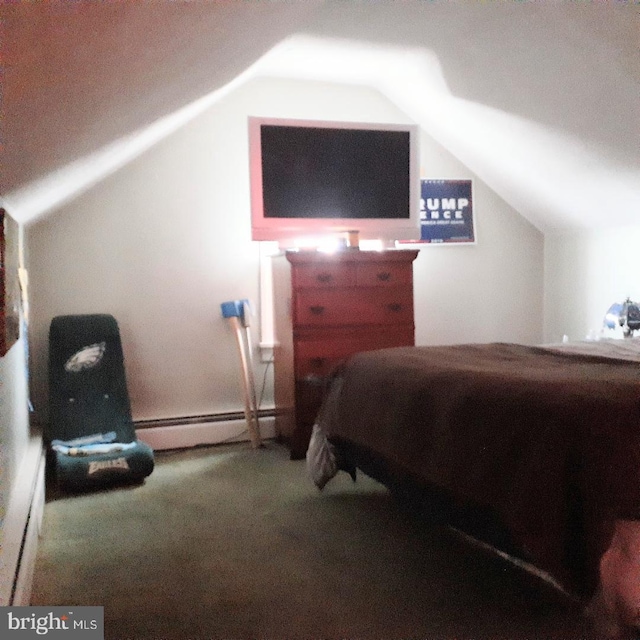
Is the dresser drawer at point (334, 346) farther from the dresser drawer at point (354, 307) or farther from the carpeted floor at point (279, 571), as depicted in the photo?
the carpeted floor at point (279, 571)

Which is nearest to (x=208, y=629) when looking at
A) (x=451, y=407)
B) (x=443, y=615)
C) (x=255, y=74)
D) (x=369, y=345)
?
(x=443, y=615)

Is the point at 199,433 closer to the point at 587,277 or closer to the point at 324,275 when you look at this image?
the point at 324,275

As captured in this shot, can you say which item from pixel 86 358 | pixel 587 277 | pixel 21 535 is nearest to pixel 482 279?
pixel 587 277

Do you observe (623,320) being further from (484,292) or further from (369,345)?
(369,345)

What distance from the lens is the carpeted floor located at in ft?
4.75

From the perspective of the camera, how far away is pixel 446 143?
147 inches

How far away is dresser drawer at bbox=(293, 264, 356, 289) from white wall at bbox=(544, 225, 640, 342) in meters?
1.59

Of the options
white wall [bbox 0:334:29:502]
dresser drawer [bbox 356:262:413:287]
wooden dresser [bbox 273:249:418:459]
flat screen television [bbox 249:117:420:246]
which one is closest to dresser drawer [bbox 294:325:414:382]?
wooden dresser [bbox 273:249:418:459]

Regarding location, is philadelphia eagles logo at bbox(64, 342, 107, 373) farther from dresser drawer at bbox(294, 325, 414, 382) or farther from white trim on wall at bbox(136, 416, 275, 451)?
dresser drawer at bbox(294, 325, 414, 382)

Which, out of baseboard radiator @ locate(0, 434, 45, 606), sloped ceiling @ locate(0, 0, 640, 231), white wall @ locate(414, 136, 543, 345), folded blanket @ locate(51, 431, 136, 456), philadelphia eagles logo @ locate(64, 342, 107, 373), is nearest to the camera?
sloped ceiling @ locate(0, 0, 640, 231)

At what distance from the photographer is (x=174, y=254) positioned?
3.26 meters

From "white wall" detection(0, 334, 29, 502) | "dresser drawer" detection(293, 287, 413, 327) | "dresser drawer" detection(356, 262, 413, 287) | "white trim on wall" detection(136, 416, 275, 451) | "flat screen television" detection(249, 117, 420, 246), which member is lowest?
"white trim on wall" detection(136, 416, 275, 451)

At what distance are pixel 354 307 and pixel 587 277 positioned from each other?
→ 163 centimetres

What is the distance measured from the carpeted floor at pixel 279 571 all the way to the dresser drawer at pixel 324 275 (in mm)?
955
